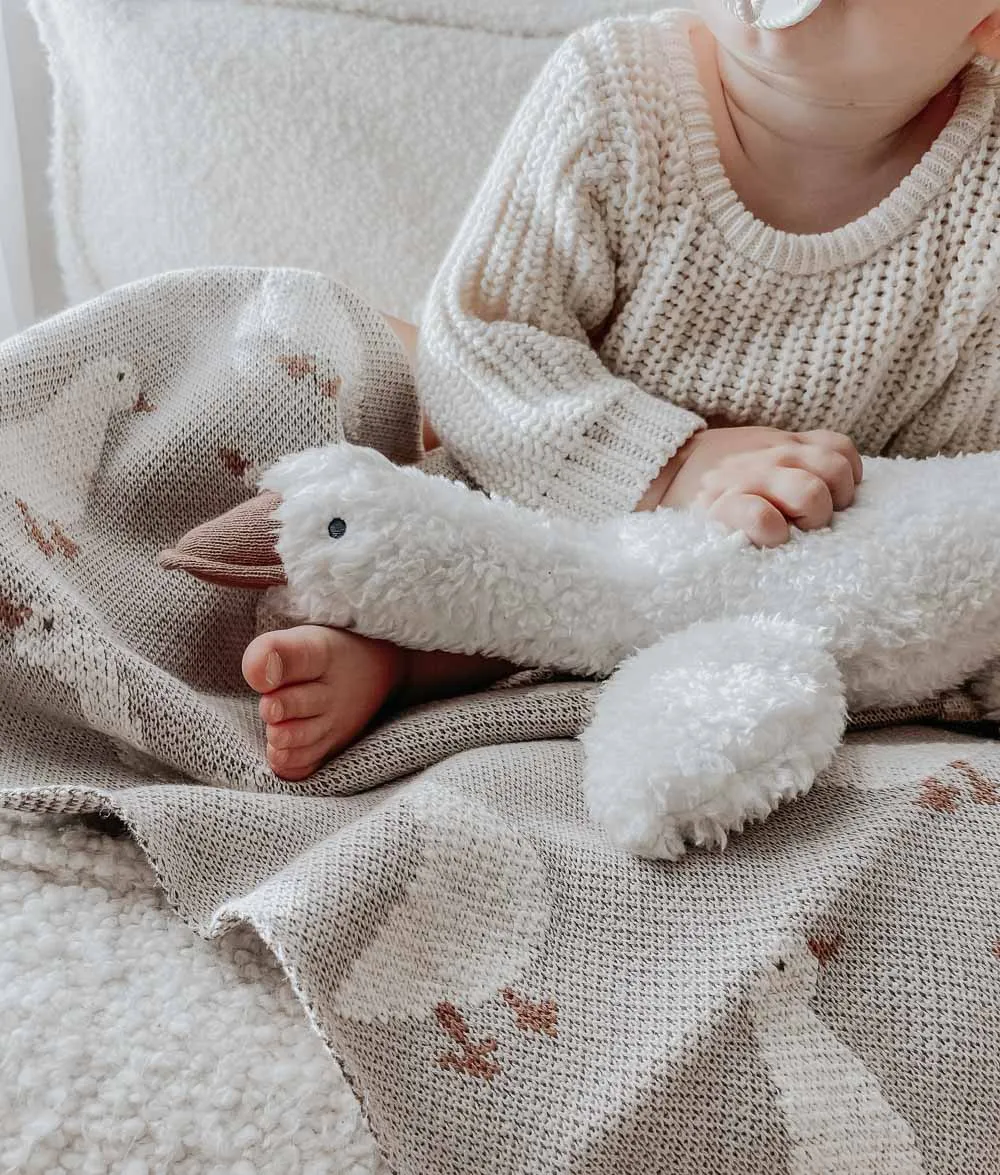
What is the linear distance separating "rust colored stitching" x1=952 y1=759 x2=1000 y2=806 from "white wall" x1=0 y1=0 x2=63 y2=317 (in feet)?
2.88

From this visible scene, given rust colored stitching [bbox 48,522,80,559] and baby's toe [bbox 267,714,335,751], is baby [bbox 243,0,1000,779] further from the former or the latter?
rust colored stitching [bbox 48,522,80,559]

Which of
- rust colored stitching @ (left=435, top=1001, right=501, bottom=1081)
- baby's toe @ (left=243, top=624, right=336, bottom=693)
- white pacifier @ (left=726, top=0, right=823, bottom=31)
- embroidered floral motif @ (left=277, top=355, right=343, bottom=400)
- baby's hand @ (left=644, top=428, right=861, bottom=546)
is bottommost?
rust colored stitching @ (left=435, top=1001, right=501, bottom=1081)

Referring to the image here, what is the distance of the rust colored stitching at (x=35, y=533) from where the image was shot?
56cm

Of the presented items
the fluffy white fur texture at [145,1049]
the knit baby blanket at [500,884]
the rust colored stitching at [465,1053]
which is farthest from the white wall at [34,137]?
the rust colored stitching at [465,1053]

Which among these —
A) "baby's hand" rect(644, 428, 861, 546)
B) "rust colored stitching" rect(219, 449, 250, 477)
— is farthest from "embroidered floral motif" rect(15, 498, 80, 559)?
"baby's hand" rect(644, 428, 861, 546)

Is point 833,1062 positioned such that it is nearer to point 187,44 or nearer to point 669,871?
point 669,871

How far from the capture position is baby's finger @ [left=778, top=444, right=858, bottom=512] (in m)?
0.61

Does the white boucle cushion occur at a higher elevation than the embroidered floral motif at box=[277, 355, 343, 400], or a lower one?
higher

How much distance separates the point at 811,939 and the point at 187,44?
29.9 inches

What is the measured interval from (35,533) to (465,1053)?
33 cm

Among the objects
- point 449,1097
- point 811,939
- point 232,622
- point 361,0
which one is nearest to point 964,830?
point 811,939

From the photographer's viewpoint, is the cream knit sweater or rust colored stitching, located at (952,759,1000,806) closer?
rust colored stitching, located at (952,759,1000,806)

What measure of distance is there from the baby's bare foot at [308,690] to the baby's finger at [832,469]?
0.85ft

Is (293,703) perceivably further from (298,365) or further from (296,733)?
(298,365)
